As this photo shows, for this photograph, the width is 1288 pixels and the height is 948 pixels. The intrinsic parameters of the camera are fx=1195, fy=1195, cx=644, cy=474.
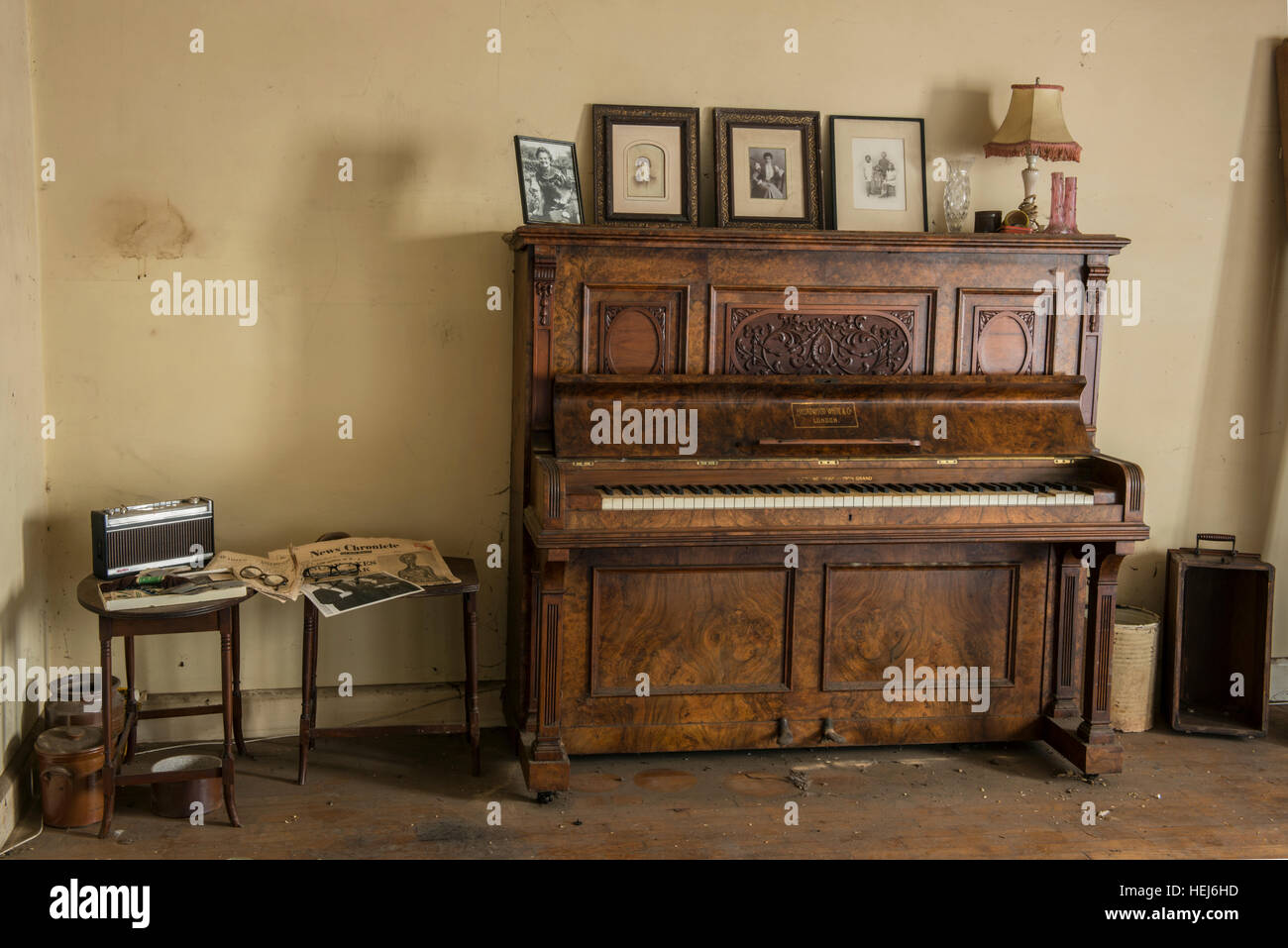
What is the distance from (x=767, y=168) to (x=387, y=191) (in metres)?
1.27

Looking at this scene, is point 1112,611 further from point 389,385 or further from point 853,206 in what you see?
point 389,385

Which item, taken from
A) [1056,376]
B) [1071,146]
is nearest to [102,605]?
[1056,376]

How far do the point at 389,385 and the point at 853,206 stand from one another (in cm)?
169

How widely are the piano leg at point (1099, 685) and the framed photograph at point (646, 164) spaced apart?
5.75 feet

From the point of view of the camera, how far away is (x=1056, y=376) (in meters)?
3.90

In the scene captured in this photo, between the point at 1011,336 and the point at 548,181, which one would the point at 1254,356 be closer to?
the point at 1011,336

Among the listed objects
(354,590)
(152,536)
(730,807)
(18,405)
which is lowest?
(730,807)

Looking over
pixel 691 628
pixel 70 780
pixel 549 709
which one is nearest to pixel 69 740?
pixel 70 780

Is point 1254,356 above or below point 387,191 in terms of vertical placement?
below

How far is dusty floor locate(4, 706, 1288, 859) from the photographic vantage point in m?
3.29

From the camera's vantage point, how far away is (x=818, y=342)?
3.86 m

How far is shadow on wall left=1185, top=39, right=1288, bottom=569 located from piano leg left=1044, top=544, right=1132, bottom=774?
0.91 metres

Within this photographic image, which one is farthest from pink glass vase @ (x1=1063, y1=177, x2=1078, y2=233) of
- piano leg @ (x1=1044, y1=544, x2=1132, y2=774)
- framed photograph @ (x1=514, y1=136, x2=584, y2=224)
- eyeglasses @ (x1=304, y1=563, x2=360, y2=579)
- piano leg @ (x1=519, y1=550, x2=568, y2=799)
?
eyeglasses @ (x1=304, y1=563, x2=360, y2=579)

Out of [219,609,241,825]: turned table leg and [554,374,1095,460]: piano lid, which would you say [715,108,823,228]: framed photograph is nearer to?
[554,374,1095,460]: piano lid
